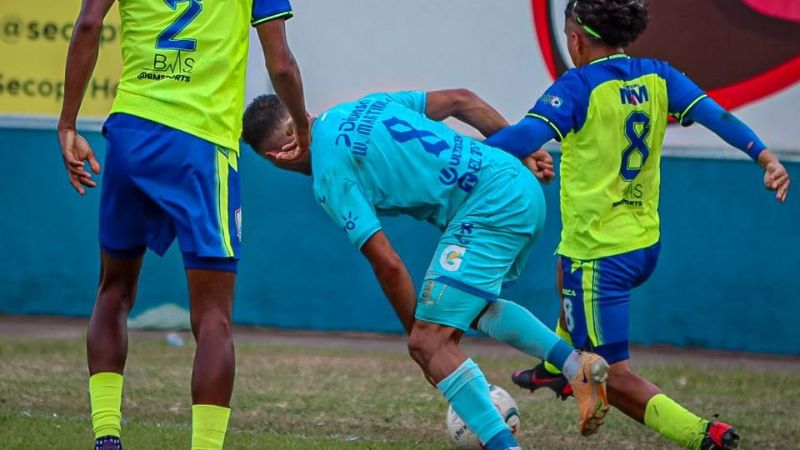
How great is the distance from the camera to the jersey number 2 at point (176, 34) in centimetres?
455

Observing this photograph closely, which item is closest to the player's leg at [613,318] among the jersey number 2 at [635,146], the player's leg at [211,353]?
the jersey number 2 at [635,146]

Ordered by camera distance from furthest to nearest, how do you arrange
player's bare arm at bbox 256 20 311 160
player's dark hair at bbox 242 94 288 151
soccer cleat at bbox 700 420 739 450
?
player's dark hair at bbox 242 94 288 151
soccer cleat at bbox 700 420 739 450
player's bare arm at bbox 256 20 311 160

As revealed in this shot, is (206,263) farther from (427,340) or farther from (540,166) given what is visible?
(540,166)

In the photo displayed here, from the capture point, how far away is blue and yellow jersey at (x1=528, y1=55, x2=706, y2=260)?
5266mm

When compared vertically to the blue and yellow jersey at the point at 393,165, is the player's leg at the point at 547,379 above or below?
below

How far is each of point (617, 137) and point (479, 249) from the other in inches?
33.6

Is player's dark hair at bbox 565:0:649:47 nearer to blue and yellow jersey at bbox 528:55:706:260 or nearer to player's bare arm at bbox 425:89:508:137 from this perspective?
blue and yellow jersey at bbox 528:55:706:260

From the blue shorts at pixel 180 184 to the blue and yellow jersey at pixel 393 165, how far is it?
383 mm

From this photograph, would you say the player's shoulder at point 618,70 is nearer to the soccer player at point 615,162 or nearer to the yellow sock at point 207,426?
the soccer player at point 615,162

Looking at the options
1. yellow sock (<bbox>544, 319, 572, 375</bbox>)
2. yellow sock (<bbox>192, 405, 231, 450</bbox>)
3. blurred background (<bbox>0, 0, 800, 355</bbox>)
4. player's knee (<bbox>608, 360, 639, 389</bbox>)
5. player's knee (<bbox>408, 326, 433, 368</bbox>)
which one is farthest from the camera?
blurred background (<bbox>0, 0, 800, 355</bbox>)

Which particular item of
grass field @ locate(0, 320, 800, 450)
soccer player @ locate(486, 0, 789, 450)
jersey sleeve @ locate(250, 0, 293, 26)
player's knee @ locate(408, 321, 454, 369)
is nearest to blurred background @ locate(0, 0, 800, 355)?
grass field @ locate(0, 320, 800, 450)

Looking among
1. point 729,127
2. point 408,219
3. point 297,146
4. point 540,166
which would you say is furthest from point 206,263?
point 408,219

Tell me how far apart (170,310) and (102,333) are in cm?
504

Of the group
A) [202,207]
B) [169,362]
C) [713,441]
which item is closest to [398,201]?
[202,207]
